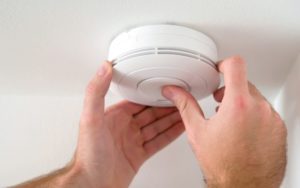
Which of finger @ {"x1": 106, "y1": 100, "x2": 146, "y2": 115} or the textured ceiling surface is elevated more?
the textured ceiling surface

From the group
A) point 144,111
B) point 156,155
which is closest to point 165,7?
point 144,111

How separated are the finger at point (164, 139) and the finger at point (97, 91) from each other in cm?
19

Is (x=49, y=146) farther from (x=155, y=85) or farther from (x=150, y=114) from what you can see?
(x=155, y=85)

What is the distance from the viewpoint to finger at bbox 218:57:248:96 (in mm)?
541

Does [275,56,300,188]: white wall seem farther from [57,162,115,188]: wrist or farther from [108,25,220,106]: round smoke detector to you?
[57,162,115,188]: wrist

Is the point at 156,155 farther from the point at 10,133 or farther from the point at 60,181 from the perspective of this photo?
the point at 10,133

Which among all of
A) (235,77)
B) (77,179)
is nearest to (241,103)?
(235,77)

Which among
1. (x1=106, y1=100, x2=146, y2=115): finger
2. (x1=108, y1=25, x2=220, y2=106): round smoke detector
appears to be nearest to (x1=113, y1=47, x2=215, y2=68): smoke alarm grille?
(x1=108, y1=25, x2=220, y2=106): round smoke detector

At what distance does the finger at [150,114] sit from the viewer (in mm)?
812

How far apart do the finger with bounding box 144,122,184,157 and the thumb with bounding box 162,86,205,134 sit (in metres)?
0.20

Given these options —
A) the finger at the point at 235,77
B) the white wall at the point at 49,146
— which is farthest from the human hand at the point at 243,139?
the white wall at the point at 49,146

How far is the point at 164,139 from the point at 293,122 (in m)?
0.29

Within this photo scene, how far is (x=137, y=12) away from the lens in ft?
1.77

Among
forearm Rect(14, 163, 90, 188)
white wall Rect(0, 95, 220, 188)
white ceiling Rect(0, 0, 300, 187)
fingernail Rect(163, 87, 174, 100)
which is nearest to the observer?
white ceiling Rect(0, 0, 300, 187)
